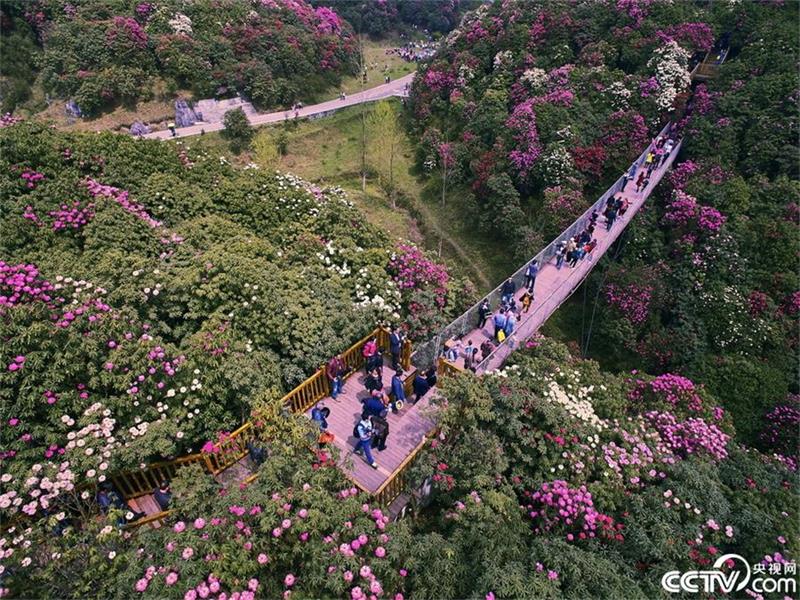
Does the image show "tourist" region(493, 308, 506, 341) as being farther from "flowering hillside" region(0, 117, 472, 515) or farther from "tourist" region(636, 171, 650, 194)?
Answer: "tourist" region(636, 171, 650, 194)

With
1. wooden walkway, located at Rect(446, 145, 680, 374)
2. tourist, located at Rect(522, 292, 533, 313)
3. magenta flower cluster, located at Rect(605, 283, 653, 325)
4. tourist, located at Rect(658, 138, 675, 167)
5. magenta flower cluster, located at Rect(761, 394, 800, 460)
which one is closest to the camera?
wooden walkway, located at Rect(446, 145, 680, 374)

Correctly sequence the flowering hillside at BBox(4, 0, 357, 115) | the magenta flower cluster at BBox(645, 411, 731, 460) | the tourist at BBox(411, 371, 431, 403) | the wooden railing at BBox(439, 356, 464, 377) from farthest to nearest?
the flowering hillside at BBox(4, 0, 357, 115) → the wooden railing at BBox(439, 356, 464, 377) → the magenta flower cluster at BBox(645, 411, 731, 460) → the tourist at BBox(411, 371, 431, 403)

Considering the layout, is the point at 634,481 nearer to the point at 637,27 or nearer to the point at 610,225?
the point at 610,225

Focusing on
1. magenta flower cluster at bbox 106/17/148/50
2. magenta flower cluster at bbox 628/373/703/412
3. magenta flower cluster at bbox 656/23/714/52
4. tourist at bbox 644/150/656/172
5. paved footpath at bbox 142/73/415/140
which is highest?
magenta flower cluster at bbox 656/23/714/52

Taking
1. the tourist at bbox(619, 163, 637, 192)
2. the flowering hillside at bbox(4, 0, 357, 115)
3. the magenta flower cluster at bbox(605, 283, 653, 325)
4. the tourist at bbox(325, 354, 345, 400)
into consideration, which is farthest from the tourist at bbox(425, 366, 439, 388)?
the flowering hillside at bbox(4, 0, 357, 115)

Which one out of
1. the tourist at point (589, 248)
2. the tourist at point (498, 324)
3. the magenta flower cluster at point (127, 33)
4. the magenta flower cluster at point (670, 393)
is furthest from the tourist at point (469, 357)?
the magenta flower cluster at point (127, 33)

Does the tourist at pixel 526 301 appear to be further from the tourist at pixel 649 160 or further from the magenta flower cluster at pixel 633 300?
the tourist at pixel 649 160

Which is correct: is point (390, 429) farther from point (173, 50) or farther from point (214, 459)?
point (173, 50)
